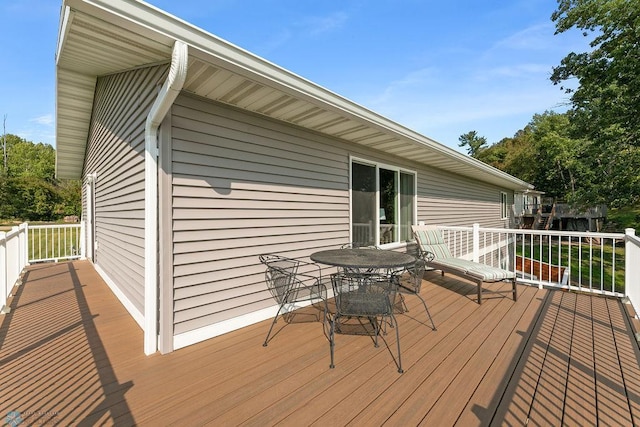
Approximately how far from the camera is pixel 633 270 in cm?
329

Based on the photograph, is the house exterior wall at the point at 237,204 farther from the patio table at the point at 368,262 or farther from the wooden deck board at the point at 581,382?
the wooden deck board at the point at 581,382

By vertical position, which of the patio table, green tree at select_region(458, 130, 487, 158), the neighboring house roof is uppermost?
green tree at select_region(458, 130, 487, 158)

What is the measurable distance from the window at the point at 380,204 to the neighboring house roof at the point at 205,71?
0.49 m

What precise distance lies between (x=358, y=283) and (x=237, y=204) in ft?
4.95

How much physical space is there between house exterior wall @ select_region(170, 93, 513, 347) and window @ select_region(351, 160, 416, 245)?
45cm

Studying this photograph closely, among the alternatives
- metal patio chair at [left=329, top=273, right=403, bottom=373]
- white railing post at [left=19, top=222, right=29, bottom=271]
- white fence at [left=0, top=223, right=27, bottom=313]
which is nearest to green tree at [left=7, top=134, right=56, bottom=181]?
white railing post at [left=19, top=222, right=29, bottom=271]

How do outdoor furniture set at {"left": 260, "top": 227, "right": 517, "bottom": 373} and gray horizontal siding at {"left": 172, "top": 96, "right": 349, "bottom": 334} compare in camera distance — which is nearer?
outdoor furniture set at {"left": 260, "top": 227, "right": 517, "bottom": 373}

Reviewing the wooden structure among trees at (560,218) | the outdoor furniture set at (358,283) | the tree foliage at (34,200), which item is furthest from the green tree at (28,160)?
the wooden structure among trees at (560,218)

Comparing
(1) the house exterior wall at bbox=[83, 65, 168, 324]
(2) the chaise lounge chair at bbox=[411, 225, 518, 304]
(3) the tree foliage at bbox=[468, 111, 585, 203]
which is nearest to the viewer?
(1) the house exterior wall at bbox=[83, 65, 168, 324]

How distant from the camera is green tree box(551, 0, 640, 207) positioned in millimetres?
8001

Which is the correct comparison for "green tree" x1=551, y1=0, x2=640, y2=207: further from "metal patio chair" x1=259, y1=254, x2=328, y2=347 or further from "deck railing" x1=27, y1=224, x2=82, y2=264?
"deck railing" x1=27, y1=224, x2=82, y2=264

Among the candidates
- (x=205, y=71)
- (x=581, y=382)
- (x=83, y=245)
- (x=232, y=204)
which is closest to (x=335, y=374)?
(x=581, y=382)

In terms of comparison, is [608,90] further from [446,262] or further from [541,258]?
[446,262]

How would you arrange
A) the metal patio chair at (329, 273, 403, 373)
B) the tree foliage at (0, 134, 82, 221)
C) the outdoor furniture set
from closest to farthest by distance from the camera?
the metal patio chair at (329, 273, 403, 373) → the outdoor furniture set → the tree foliage at (0, 134, 82, 221)
